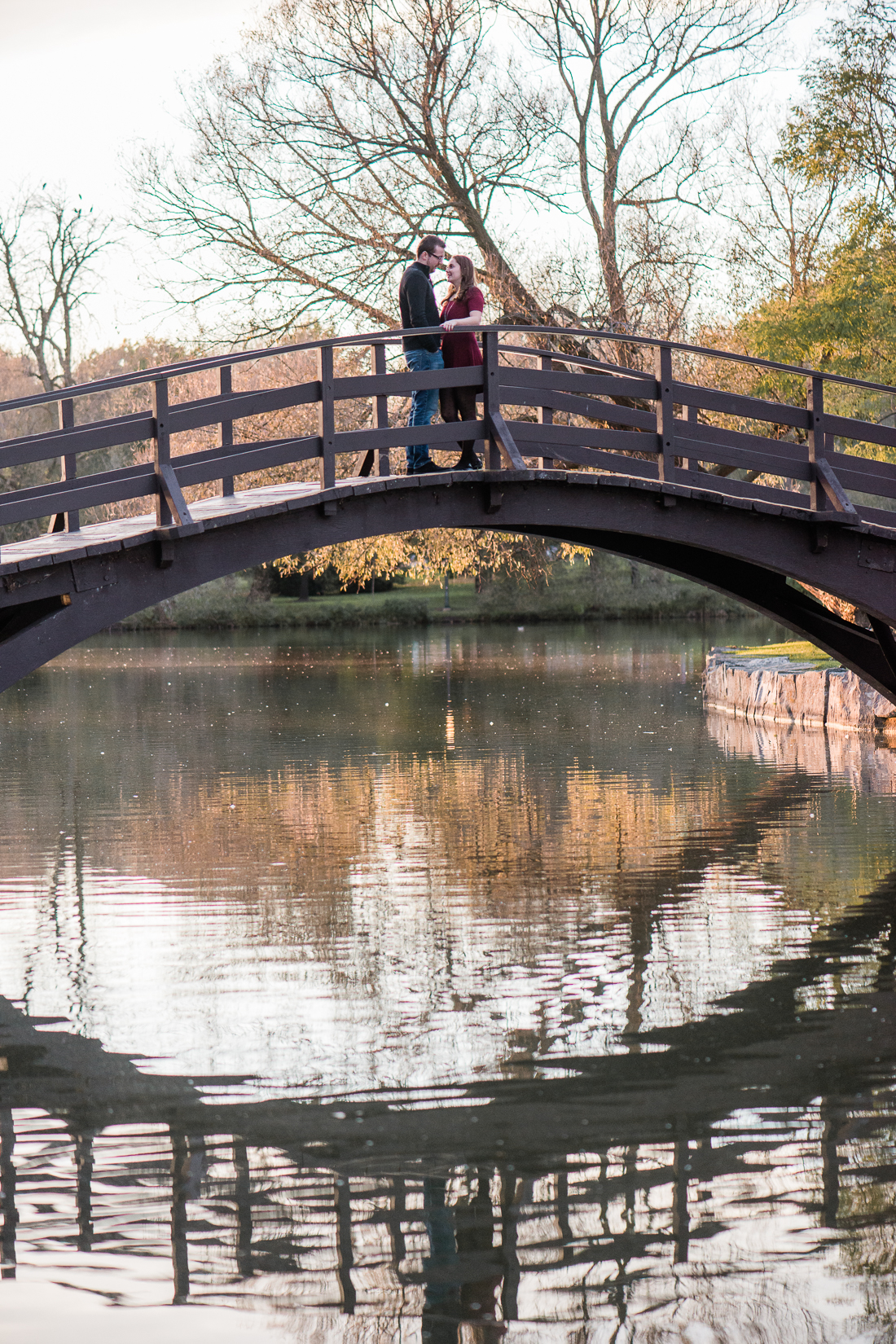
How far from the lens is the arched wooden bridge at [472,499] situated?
963cm

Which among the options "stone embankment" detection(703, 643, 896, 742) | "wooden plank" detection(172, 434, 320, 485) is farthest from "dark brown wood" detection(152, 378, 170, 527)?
"stone embankment" detection(703, 643, 896, 742)

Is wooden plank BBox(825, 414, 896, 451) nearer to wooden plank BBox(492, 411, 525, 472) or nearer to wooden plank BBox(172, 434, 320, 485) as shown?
wooden plank BBox(492, 411, 525, 472)

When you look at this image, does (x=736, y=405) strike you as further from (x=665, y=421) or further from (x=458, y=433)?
(x=458, y=433)

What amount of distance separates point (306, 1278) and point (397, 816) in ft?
29.8

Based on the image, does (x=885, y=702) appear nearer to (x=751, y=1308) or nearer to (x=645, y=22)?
(x=645, y=22)

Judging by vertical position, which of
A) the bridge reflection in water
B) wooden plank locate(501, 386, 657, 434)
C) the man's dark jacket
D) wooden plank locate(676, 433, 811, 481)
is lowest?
the bridge reflection in water

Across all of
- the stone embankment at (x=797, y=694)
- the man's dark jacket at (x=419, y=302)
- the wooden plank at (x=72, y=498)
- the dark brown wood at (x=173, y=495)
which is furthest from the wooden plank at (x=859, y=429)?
the stone embankment at (x=797, y=694)

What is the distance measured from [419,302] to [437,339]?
0.38 m

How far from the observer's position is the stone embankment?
20719 mm

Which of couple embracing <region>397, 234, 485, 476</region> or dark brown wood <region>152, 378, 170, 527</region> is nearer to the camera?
dark brown wood <region>152, 378, 170, 527</region>

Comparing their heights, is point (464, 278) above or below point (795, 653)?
above

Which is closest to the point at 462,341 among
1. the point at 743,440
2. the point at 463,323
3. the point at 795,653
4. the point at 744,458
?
the point at 463,323

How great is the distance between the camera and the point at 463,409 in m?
11.6

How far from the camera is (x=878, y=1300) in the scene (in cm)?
548
